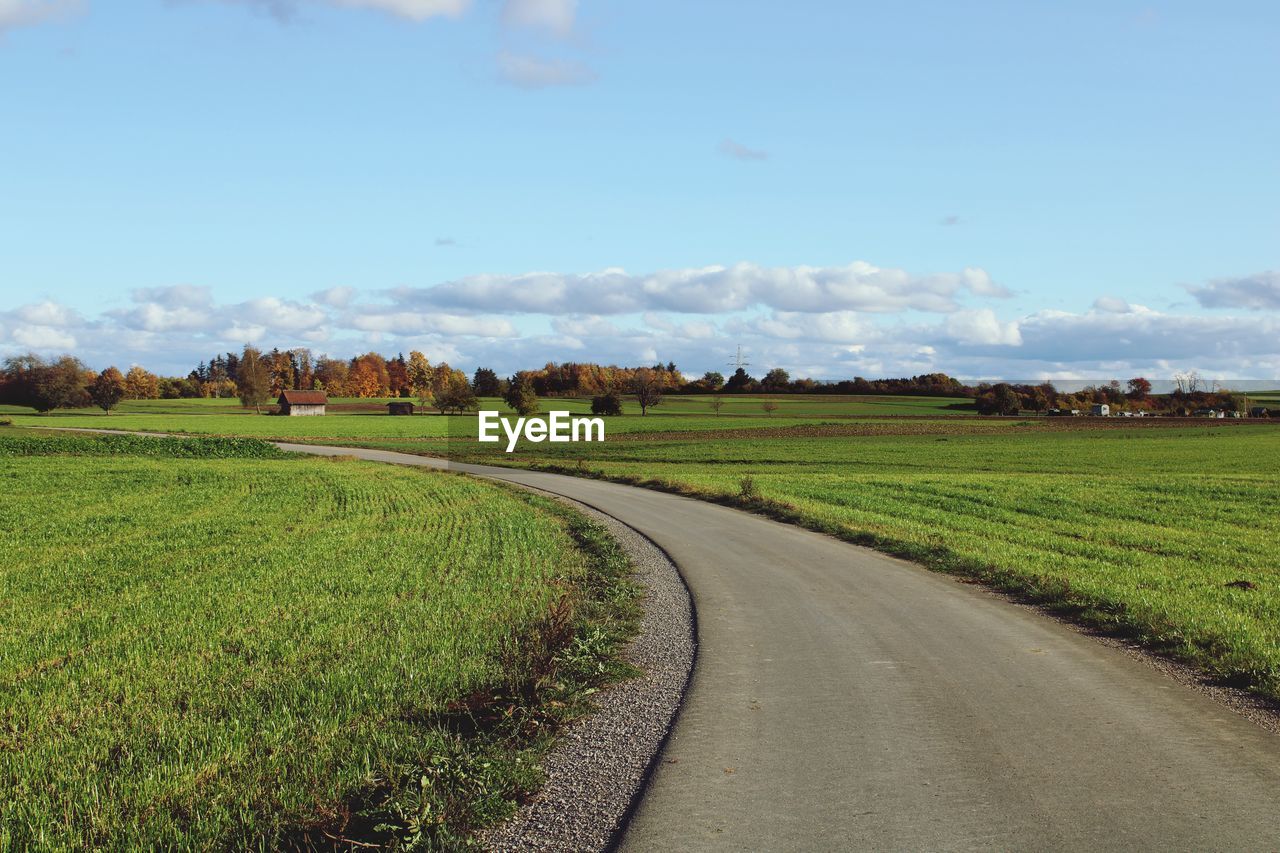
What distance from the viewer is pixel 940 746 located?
23.9 ft

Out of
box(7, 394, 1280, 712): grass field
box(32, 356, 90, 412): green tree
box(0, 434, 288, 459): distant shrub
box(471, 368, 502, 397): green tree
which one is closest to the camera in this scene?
box(7, 394, 1280, 712): grass field

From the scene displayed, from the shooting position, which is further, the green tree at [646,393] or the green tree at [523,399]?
the green tree at [646,393]

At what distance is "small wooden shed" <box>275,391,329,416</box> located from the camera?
13000 centimetres

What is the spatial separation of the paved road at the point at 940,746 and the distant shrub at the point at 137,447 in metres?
47.5

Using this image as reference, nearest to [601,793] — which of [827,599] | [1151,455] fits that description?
[827,599]

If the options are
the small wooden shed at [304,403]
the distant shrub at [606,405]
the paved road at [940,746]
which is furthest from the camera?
the small wooden shed at [304,403]

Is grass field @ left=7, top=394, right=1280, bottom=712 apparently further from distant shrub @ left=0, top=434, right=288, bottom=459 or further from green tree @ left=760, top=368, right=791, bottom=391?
green tree @ left=760, top=368, right=791, bottom=391

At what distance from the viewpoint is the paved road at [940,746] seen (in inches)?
229

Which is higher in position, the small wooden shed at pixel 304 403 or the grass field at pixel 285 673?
the small wooden shed at pixel 304 403

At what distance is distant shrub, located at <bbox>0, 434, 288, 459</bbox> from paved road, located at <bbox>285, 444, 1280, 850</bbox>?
156 feet

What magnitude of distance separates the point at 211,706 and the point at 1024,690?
765 centimetres

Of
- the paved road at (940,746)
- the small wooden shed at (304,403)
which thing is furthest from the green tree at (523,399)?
the paved road at (940,746)
